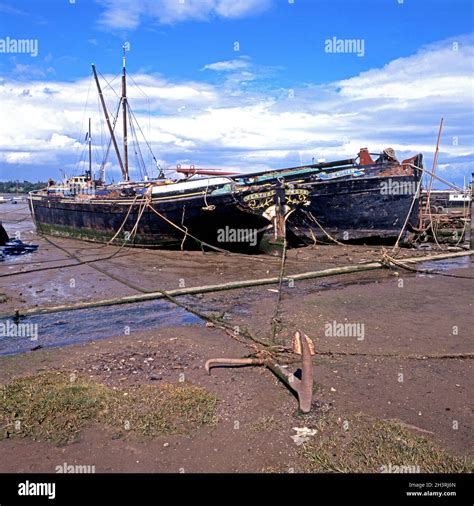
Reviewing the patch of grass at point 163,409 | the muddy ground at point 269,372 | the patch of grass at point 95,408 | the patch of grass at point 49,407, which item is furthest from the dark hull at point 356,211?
the patch of grass at point 49,407

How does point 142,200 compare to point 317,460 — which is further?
point 142,200

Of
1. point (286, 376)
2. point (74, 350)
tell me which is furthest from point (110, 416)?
point (74, 350)

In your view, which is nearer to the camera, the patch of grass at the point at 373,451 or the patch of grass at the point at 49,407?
the patch of grass at the point at 373,451

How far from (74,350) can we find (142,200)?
10431 mm

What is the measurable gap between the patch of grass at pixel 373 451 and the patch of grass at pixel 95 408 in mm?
946

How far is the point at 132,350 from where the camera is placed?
5.82 m

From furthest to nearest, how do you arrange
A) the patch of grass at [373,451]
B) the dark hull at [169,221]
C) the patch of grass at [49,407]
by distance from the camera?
the dark hull at [169,221] → the patch of grass at [49,407] → the patch of grass at [373,451]

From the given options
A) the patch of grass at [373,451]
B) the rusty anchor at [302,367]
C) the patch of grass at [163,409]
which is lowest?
the patch of grass at [373,451]

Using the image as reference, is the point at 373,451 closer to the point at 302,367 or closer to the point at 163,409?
the point at 302,367

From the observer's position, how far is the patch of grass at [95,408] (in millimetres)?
3889

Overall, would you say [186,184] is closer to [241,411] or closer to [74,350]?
[74,350]

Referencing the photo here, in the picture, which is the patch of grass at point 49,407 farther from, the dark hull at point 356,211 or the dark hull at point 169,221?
the dark hull at point 356,211

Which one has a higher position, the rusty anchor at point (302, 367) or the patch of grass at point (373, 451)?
the rusty anchor at point (302, 367)

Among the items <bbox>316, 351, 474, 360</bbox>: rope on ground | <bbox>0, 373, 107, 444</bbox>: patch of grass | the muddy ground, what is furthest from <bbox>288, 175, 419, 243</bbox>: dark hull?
<bbox>0, 373, 107, 444</bbox>: patch of grass
